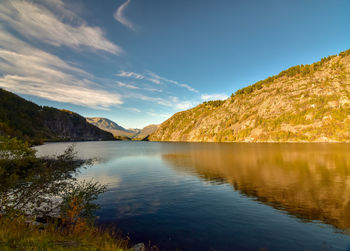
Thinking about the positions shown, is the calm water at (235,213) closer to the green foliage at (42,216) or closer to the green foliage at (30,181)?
the green foliage at (42,216)

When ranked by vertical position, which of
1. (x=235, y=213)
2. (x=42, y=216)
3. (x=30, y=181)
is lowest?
(x=235, y=213)

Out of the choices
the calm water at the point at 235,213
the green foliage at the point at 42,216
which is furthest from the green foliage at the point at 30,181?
the calm water at the point at 235,213

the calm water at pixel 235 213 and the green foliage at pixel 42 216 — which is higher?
the green foliage at pixel 42 216

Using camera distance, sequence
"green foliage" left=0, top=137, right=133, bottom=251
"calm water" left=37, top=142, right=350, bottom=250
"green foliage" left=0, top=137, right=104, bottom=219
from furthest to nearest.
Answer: "calm water" left=37, top=142, right=350, bottom=250, "green foliage" left=0, top=137, right=104, bottom=219, "green foliage" left=0, top=137, right=133, bottom=251

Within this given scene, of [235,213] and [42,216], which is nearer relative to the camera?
[42,216]

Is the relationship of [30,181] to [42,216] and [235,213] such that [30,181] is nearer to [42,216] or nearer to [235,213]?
[42,216]

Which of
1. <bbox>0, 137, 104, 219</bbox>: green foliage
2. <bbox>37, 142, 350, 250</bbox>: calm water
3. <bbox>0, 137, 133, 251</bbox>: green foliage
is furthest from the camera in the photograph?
<bbox>37, 142, 350, 250</bbox>: calm water

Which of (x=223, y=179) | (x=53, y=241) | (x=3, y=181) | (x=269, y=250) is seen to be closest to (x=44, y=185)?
(x=3, y=181)

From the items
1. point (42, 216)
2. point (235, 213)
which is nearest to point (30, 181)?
point (42, 216)

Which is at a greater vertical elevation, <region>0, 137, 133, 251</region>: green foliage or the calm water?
<region>0, 137, 133, 251</region>: green foliage

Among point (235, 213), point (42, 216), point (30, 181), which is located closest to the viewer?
point (30, 181)

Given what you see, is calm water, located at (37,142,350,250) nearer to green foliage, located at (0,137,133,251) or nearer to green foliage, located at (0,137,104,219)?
green foliage, located at (0,137,133,251)

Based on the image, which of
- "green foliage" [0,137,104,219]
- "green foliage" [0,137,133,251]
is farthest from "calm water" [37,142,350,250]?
"green foliage" [0,137,104,219]

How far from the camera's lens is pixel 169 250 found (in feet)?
45.4
